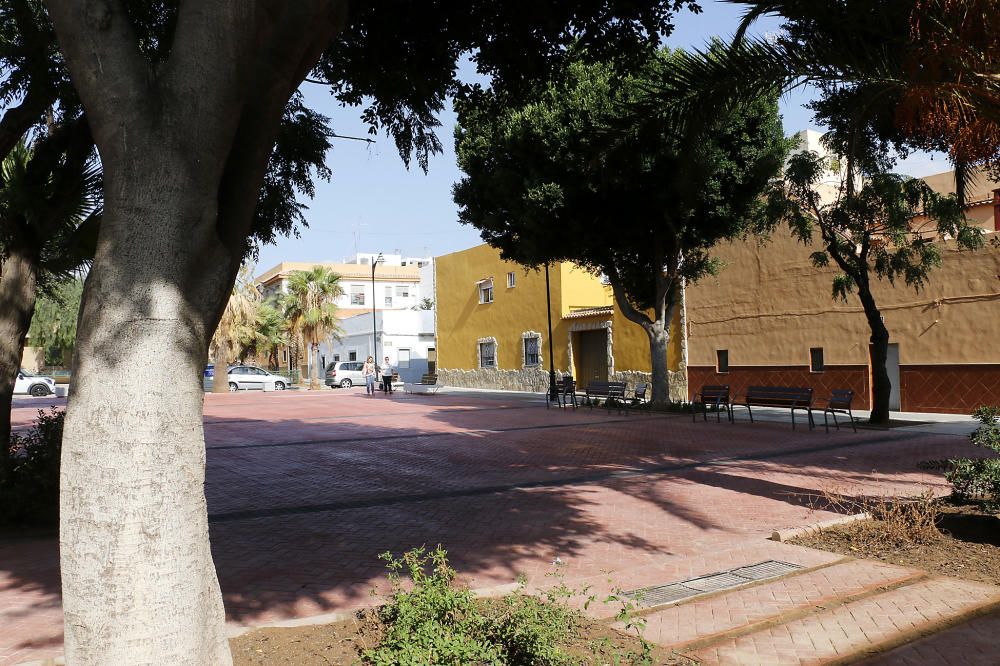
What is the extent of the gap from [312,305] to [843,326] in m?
28.6

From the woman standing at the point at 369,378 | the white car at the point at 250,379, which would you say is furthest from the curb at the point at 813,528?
the white car at the point at 250,379

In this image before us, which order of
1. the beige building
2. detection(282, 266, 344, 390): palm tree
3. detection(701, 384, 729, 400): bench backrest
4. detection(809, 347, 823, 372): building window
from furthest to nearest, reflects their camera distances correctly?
detection(282, 266, 344, 390): palm tree, detection(809, 347, 823, 372): building window, the beige building, detection(701, 384, 729, 400): bench backrest

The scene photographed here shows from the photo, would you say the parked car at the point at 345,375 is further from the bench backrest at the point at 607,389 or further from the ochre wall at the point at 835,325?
the bench backrest at the point at 607,389

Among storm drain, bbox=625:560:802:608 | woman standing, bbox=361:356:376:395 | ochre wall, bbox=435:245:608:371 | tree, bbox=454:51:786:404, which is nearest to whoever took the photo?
storm drain, bbox=625:560:802:608

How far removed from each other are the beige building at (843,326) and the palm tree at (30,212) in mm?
15394

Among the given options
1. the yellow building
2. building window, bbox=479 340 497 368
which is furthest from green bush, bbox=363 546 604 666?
building window, bbox=479 340 497 368

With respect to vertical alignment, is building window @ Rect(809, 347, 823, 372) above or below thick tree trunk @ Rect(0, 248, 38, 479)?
below

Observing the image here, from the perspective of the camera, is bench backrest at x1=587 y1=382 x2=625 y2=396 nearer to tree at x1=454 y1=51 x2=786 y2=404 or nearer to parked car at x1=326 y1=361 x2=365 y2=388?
tree at x1=454 y1=51 x2=786 y2=404

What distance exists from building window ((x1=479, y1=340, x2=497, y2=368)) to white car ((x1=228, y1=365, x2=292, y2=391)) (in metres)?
13.7

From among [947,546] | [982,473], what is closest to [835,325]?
[982,473]

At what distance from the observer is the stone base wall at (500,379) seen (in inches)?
1300

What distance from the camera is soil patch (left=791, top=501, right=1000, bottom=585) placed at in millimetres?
5461

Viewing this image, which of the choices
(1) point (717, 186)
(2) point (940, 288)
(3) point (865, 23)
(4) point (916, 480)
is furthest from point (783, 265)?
(3) point (865, 23)

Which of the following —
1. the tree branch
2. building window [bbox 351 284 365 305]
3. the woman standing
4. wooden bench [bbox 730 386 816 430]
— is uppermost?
building window [bbox 351 284 365 305]
